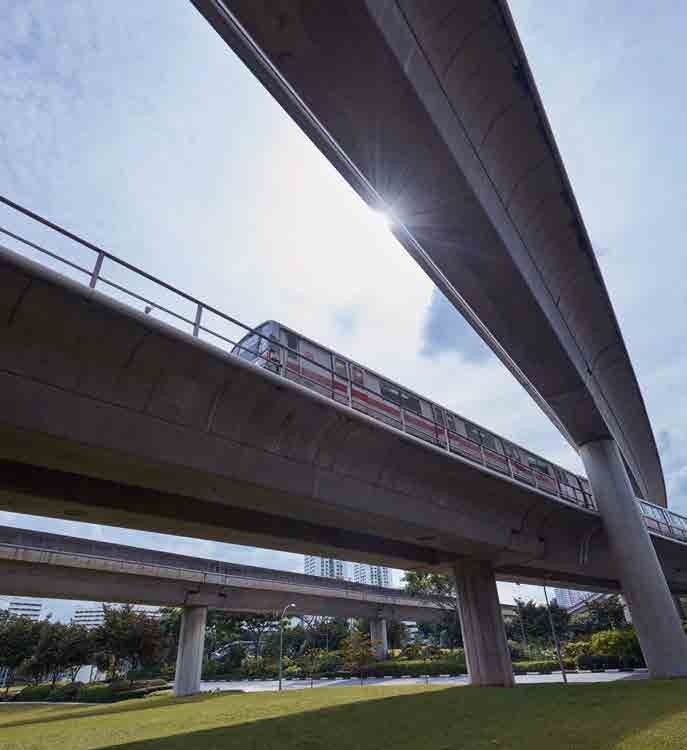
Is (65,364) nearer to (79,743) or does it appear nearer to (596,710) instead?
(79,743)

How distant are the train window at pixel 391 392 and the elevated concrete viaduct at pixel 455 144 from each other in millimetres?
5409

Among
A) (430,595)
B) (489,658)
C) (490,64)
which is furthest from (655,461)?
(490,64)

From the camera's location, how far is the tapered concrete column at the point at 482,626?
19.1 m

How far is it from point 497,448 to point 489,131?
1844cm

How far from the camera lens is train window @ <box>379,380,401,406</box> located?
1997cm

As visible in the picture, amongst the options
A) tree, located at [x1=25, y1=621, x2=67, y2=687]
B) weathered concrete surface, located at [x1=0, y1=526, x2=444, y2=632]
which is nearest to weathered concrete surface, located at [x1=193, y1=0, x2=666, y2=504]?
weathered concrete surface, located at [x1=0, y1=526, x2=444, y2=632]

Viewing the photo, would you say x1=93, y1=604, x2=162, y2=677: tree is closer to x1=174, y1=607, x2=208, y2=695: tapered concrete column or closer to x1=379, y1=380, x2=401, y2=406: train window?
x1=174, y1=607, x2=208, y2=695: tapered concrete column

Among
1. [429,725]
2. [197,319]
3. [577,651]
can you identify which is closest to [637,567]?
[429,725]

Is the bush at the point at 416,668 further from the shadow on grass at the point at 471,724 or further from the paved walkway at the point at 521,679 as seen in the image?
the shadow on grass at the point at 471,724

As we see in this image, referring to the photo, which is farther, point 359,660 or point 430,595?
point 430,595

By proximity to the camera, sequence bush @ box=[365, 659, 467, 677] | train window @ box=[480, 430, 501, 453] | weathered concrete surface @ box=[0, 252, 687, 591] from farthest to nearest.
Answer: bush @ box=[365, 659, 467, 677], train window @ box=[480, 430, 501, 453], weathered concrete surface @ box=[0, 252, 687, 591]

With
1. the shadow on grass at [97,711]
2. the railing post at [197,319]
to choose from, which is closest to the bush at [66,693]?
the shadow on grass at [97,711]

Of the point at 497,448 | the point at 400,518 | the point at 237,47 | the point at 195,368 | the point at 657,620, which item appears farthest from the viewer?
the point at 497,448

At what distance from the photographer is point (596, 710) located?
11.1 metres
